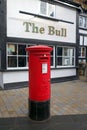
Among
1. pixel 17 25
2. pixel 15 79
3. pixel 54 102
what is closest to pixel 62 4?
pixel 17 25

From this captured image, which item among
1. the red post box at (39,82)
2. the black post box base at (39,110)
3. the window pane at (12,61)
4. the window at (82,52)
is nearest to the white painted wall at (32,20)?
the window pane at (12,61)

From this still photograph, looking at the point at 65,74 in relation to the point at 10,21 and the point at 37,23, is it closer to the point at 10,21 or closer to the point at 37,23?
the point at 37,23

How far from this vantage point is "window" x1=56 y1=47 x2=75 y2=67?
12.0 metres

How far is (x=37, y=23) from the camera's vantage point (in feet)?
34.9

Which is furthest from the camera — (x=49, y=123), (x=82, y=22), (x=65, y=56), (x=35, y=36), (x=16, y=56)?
(x=82, y=22)

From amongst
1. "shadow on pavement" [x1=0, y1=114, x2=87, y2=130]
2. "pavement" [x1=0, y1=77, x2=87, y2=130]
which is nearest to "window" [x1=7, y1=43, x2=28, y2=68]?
"pavement" [x1=0, y1=77, x2=87, y2=130]

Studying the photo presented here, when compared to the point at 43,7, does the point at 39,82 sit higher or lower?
lower

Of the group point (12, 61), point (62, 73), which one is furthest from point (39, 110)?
point (62, 73)

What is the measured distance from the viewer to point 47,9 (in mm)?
11133

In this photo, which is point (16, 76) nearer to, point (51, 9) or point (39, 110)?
point (51, 9)

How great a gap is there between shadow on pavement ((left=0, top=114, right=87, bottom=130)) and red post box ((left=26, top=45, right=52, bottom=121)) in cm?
22

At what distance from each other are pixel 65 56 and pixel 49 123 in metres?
7.64

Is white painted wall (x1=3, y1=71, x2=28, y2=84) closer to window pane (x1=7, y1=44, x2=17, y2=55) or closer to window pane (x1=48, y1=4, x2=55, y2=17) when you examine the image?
window pane (x1=7, y1=44, x2=17, y2=55)

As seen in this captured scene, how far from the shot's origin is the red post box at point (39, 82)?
5195mm
